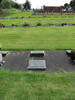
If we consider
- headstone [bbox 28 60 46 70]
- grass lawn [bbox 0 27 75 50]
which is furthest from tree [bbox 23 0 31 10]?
headstone [bbox 28 60 46 70]

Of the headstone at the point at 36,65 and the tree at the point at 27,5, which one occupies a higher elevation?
the tree at the point at 27,5

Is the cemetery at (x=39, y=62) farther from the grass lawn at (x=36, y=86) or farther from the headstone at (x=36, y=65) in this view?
the grass lawn at (x=36, y=86)

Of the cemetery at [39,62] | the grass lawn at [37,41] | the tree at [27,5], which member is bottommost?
the cemetery at [39,62]

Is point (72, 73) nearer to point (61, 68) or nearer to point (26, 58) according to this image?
point (61, 68)

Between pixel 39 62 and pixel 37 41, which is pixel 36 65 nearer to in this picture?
pixel 39 62

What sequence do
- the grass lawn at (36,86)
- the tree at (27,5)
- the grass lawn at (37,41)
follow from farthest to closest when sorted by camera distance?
the tree at (27,5) → the grass lawn at (37,41) → the grass lawn at (36,86)

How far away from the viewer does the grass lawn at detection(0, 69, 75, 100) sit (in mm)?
4195

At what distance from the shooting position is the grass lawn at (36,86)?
165 inches

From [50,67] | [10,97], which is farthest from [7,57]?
[10,97]

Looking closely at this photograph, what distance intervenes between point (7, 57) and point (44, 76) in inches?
132

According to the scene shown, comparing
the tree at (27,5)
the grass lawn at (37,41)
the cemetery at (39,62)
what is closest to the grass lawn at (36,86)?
the cemetery at (39,62)

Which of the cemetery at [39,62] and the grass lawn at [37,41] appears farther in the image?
the grass lawn at [37,41]

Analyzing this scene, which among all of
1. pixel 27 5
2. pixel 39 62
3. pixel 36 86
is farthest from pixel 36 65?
pixel 27 5

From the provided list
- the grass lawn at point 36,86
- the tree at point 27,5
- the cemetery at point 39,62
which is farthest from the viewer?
the tree at point 27,5
